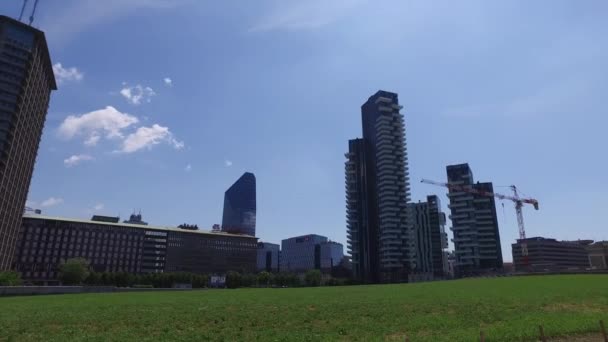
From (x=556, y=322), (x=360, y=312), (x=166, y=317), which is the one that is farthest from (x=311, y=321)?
(x=556, y=322)

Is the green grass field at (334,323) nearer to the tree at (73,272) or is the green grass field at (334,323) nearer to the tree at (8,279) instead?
the tree at (8,279)

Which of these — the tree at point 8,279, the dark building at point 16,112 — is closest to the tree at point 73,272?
the dark building at point 16,112

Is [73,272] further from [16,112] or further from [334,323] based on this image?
[334,323]

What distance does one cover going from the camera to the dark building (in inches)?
6043

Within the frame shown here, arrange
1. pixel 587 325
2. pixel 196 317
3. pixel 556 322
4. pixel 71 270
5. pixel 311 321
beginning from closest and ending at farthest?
1. pixel 587 325
2. pixel 556 322
3. pixel 311 321
4. pixel 196 317
5. pixel 71 270

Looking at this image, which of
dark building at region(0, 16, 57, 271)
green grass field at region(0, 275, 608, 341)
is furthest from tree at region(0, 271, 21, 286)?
green grass field at region(0, 275, 608, 341)

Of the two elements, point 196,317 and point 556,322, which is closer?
point 556,322

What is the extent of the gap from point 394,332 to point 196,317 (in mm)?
18804

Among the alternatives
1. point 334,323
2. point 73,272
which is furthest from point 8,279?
point 334,323

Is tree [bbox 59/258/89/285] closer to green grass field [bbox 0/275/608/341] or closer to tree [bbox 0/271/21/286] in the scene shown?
tree [bbox 0/271/21/286]

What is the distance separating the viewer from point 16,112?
15650 centimetres

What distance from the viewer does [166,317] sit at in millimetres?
37969

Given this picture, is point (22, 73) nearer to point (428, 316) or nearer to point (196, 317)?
point (196, 317)

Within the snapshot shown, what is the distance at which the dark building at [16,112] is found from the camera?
15350 centimetres
